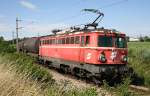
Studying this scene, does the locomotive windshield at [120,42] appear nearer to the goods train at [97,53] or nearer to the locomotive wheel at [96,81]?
the goods train at [97,53]

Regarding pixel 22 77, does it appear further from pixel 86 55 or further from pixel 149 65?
pixel 149 65

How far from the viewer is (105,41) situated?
1864 cm

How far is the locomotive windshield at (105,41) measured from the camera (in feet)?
60.7

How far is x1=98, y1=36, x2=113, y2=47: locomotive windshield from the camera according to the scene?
1852 cm

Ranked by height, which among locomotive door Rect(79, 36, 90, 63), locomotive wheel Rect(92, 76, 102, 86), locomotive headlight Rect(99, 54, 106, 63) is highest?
locomotive door Rect(79, 36, 90, 63)

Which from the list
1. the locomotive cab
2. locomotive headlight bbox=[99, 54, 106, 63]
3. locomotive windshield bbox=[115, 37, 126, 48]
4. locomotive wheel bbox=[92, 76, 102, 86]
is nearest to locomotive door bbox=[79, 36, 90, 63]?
the locomotive cab

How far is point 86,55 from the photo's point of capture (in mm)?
19203

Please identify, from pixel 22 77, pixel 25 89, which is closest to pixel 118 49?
pixel 22 77

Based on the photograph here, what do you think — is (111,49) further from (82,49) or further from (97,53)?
(82,49)

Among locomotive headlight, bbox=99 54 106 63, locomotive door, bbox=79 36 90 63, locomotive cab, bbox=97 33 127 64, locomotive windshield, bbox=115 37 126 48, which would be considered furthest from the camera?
locomotive door, bbox=79 36 90 63

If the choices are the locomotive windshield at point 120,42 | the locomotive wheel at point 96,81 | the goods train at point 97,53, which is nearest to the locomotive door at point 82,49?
the goods train at point 97,53

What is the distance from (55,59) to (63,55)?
2.67 m

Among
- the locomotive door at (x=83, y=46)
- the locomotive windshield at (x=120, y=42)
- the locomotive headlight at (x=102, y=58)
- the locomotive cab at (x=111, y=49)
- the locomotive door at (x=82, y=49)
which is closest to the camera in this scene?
the locomotive headlight at (x=102, y=58)

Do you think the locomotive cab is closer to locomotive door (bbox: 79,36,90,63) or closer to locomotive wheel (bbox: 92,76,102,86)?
locomotive door (bbox: 79,36,90,63)
